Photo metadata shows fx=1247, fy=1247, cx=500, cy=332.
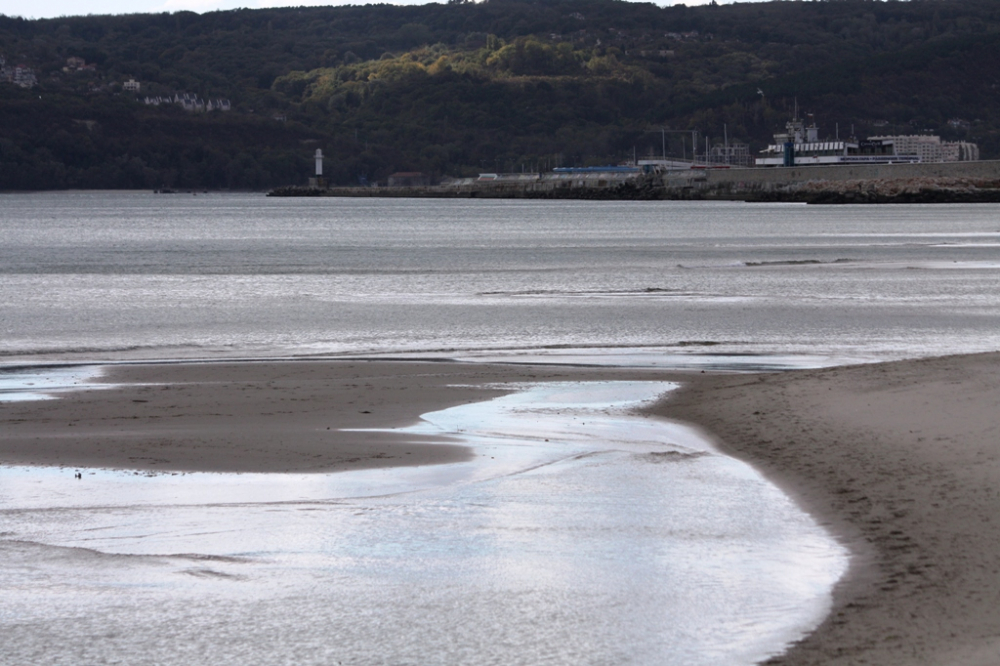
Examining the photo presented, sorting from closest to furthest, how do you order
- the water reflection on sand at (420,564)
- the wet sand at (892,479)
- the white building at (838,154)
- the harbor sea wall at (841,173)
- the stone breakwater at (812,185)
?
the wet sand at (892,479)
the water reflection on sand at (420,564)
the stone breakwater at (812,185)
the harbor sea wall at (841,173)
the white building at (838,154)

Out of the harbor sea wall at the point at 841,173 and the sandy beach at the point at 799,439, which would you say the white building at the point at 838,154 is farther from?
the sandy beach at the point at 799,439

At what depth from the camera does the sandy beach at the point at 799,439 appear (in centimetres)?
567

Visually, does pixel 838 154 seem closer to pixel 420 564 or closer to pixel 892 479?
pixel 892 479

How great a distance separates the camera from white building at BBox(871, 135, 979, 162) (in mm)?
169750

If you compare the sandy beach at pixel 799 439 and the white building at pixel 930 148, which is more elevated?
the white building at pixel 930 148

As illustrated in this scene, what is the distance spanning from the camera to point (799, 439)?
984cm

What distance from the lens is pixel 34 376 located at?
14805mm

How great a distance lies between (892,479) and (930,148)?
585ft

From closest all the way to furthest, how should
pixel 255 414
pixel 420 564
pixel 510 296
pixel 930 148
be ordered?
pixel 420 564
pixel 255 414
pixel 510 296
pixel 930 148

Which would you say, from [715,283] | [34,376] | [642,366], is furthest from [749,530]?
[715,283]

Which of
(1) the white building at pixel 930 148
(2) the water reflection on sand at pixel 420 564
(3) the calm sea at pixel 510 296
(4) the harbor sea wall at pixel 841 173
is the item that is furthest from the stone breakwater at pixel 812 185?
(2) the water reflection on sand at pixel 420 564

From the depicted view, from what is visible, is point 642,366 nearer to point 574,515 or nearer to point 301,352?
point 301,352

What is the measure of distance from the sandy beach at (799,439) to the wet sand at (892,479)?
0.7 inches

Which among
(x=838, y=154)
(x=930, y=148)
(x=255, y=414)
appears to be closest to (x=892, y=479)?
(x=255, y=414)
